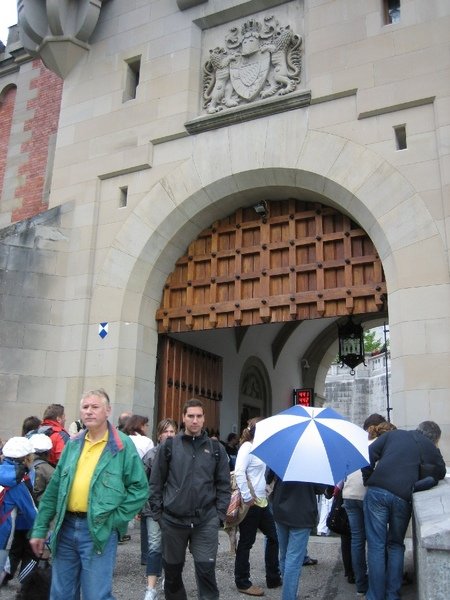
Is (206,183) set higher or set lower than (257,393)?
higher

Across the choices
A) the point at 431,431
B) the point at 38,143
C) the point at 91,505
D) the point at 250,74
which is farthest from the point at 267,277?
the point at 91,505

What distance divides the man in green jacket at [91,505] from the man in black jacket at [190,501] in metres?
0.53

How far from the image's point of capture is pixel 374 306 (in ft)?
26.5

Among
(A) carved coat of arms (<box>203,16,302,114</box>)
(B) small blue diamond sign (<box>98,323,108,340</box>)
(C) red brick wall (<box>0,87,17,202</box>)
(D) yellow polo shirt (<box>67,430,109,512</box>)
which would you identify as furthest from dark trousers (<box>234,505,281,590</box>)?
(C) red brick wall (<box>0,87,17,202</box>)

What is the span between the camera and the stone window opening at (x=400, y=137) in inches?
311

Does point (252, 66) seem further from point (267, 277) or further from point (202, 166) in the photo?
point (267, 277)

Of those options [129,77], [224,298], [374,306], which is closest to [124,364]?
[224,298]

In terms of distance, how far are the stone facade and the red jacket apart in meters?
3.08

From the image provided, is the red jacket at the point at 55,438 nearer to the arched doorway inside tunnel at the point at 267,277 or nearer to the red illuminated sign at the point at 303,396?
the arched doorway inside tunnel at the point at 267,277

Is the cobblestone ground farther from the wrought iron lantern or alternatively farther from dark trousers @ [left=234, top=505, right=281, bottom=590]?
the wrought iron lantern

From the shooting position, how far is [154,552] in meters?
5.13

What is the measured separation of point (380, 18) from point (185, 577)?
7.24 m

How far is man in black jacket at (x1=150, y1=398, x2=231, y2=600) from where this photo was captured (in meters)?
4.14

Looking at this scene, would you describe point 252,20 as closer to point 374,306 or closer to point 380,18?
point 380,18
